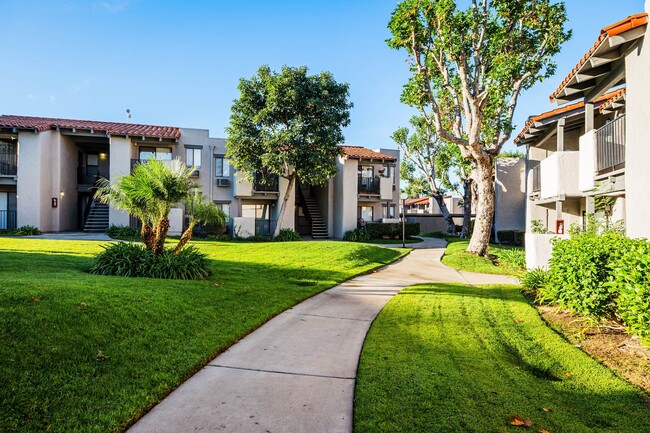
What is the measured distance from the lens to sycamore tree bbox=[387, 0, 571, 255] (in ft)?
52.6

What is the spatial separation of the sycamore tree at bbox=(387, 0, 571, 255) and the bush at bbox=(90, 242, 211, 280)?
12252 mm

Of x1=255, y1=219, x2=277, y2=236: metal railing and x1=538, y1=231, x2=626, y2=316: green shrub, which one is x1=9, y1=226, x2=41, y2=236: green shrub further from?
x1=538, y1=231, x2=626, y2=316: green shrub

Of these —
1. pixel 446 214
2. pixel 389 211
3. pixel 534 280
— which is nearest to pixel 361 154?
pixel 389 211

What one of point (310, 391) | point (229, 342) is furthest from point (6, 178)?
point (310, 391)

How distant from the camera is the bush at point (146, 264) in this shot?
957 centimetres

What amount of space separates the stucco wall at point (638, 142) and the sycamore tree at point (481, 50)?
7.58 metres

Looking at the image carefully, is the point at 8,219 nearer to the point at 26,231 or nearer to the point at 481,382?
the point at 26,231

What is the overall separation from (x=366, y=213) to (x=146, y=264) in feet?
76.8

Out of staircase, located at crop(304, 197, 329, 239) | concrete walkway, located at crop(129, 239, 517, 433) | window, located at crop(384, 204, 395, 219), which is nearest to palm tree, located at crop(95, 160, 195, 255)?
concrete walkway, located at crop(129, 239, 517, 433)

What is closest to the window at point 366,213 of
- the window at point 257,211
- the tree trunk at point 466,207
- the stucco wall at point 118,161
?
the window at point 257,211

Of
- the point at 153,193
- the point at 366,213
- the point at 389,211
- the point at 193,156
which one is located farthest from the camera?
the point at 389,211

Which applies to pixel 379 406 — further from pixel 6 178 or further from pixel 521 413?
pixel 6 178

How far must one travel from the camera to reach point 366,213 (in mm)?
31828

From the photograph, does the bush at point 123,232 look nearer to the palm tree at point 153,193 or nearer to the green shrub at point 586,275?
the palm tree at point 153,193
